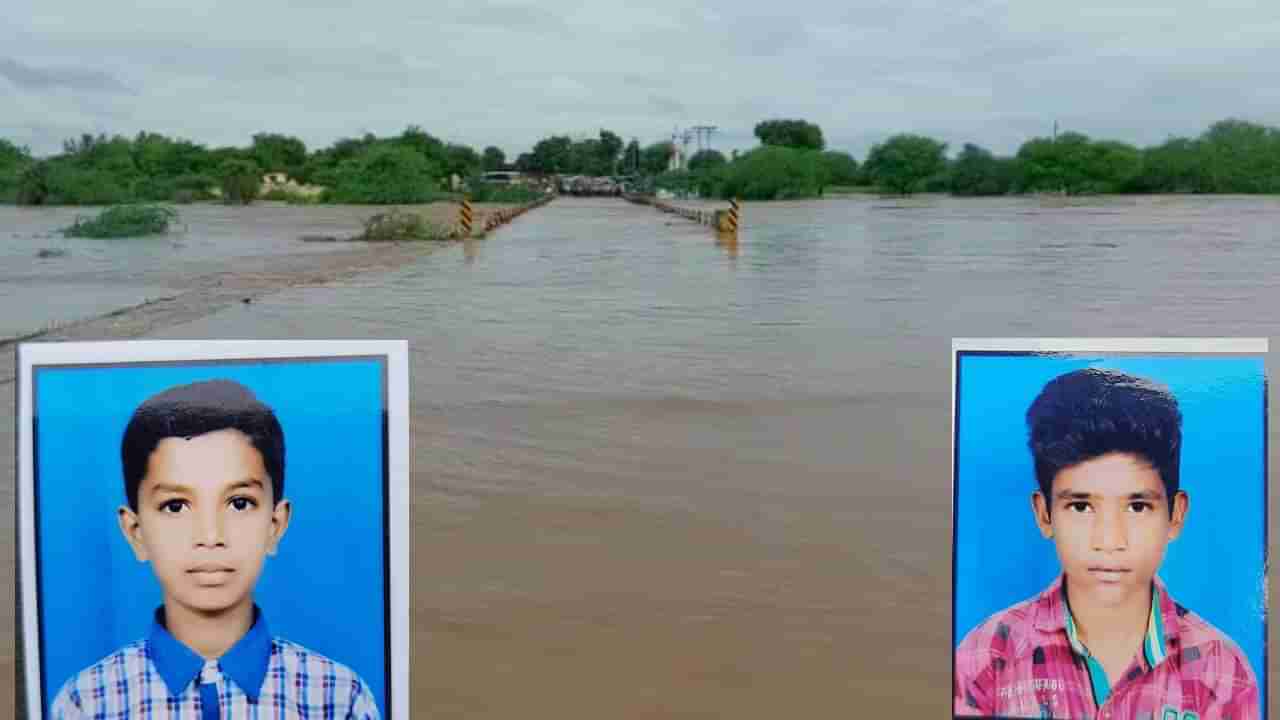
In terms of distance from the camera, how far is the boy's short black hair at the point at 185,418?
1.97m

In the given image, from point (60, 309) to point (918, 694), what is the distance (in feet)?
32.9

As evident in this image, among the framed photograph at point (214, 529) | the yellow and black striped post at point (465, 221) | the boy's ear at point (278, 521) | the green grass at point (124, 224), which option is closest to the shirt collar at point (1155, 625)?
the framed photograph at point (214, 529)

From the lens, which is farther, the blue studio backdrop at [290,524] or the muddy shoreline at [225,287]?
the muddy shoreline at [225,287]

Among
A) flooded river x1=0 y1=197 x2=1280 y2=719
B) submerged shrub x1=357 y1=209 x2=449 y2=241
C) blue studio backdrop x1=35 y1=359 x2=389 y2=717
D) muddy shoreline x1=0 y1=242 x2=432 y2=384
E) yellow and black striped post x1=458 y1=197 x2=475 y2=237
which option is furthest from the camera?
yellow and black striped post x1=458 y1=197 x2=475 y2=237

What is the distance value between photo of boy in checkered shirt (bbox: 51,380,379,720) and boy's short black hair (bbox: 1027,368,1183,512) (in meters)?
1.04

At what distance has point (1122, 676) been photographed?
80.0 inches

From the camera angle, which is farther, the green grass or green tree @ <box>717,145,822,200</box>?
green tree @ <box>717,145,822,200</box>

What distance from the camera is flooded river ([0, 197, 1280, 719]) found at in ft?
11.1

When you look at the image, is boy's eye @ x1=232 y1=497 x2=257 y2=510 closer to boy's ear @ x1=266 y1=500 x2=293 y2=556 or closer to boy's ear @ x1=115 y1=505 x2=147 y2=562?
boy's ear @ x1=266 y1=500 x2=293 y2=556

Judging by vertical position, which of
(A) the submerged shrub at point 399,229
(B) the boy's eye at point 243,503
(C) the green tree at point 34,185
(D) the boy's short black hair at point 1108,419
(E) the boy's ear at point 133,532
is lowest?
(E) the boy's ear at point 133,532

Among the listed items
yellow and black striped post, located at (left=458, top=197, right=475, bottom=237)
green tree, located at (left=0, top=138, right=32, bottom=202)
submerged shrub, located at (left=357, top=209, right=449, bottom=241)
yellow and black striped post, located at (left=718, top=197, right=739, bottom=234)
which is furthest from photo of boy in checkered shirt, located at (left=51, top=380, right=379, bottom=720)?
green tree, located at (left=0, top=138, right=32, bottom=202)

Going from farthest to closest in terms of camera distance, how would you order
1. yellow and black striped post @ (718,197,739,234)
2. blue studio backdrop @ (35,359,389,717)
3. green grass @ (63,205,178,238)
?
green grass @ (63,205,178,238)
yellow and black striped post @ (718,197,739,234)
blue studio backdrop @ (35,359,389,717)

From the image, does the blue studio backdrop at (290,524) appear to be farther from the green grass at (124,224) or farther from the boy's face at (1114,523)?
the green grass at (124,224)

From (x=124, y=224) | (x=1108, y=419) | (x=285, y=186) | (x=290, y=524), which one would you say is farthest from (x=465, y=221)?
(x=285, y=186)
